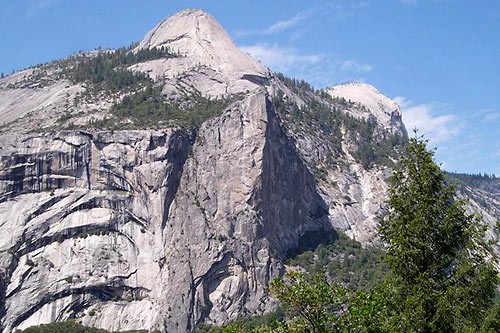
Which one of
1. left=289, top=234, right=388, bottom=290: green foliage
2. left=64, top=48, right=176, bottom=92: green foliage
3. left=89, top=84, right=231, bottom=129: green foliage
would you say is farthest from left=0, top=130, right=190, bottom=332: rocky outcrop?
left=64, top=48, right=176, bottom=92: green foliage

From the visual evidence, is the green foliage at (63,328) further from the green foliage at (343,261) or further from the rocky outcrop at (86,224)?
the green foliage at (343,261)

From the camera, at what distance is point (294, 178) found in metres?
148

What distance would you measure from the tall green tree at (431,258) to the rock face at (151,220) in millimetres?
98703

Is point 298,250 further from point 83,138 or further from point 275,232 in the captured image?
point 83,138

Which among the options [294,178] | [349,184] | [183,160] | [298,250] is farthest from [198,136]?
[349,184]

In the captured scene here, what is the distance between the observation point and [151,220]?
13088 centimetres

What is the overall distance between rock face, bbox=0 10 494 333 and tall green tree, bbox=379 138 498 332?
98.7 metres

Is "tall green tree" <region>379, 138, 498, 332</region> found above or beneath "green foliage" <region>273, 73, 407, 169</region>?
beneath

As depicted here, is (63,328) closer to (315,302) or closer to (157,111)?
(157,111)

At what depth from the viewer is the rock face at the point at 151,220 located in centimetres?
12131

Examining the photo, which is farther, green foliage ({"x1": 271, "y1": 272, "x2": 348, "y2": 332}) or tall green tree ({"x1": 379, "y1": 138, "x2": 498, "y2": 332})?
green foliage ({"x1": 271, "y1": 272, "x2": 348, "y2": 332})

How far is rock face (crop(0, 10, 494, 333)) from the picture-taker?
121312 mm

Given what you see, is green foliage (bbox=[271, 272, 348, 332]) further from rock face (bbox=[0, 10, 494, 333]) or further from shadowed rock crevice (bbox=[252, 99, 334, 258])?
shadowed rock crevice (bbox=[252, 99, 334, 258])

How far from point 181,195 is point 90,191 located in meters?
17.4
